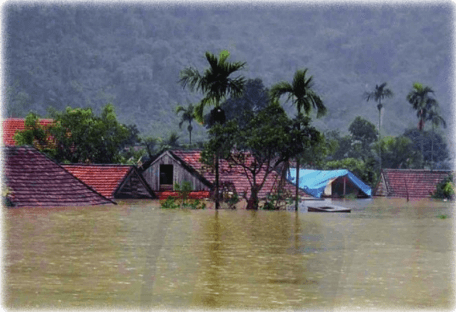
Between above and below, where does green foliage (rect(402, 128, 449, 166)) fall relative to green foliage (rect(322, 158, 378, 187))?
above

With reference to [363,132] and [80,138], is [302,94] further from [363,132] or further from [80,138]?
[363,132]

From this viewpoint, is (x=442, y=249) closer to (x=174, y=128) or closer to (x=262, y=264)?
(x=262, y=264)

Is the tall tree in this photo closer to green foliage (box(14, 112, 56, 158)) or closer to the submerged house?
the submerged house

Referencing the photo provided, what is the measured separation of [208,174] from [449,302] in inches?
1269

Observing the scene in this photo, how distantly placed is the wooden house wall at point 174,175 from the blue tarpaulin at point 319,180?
28.3ft

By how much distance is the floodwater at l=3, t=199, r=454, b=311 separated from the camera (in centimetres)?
1477

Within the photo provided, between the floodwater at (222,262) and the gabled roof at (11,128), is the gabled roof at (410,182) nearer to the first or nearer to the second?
the gabled roof at (11,128)

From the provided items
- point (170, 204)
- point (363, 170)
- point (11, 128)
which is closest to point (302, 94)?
point (170, 204)

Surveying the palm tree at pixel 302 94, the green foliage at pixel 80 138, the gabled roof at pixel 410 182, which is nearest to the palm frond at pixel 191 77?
the palm tree at pixel 302 94

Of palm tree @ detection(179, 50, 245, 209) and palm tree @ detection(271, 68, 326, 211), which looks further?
palm tree @ detection(179, 50, 245, 209)

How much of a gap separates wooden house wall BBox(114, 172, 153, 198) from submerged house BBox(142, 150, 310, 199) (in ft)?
5.83

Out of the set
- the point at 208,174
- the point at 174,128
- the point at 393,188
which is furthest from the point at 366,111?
the point at 208,174

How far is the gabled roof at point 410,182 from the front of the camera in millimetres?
55750

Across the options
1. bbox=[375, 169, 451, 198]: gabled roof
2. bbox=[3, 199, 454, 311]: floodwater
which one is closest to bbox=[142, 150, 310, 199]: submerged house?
bbox=[375, 169, 451, 198]: gabled roof
